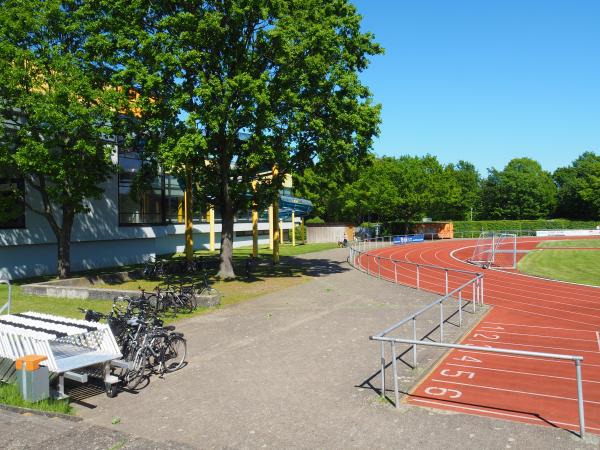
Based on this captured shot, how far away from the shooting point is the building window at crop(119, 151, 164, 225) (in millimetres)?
31734

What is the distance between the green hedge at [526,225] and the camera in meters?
76.3

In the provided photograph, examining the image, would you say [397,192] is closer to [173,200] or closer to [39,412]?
[173,200]

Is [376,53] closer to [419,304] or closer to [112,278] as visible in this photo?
[419,304]

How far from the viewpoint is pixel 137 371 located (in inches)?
369

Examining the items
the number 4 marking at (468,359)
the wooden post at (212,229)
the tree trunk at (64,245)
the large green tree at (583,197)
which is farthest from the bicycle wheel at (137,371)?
the large green tree at (583,197)

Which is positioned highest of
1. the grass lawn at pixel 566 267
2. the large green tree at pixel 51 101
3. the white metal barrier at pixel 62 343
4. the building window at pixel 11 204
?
the large green tree at pixel 51 101

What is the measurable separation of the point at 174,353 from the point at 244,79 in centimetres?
1222

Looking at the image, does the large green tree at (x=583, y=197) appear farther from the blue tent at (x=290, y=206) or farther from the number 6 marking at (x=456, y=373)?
the number 6 marking at (x=456, y=373)

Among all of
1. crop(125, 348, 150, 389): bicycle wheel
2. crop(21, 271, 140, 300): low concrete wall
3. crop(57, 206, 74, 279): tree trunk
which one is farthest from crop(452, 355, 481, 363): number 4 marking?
crop(57, 206, 74, 279): tree trunk

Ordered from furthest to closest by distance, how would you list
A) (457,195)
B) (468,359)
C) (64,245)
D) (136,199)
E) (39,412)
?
(457,195), (136,199), (64,245), (468,359), (39,412)

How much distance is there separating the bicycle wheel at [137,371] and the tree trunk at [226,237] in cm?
1467

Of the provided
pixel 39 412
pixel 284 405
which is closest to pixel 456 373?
pixel 284 405

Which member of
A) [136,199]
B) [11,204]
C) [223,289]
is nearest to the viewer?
[223,289]

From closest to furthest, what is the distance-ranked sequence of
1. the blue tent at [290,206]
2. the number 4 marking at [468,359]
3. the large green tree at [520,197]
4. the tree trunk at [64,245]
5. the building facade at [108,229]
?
the number 4 marking at [468,359]
the tree trunk at [64,245]
the building facade at [108,229]
the blue tent at [290,206]
the large green tree at [520,197]
